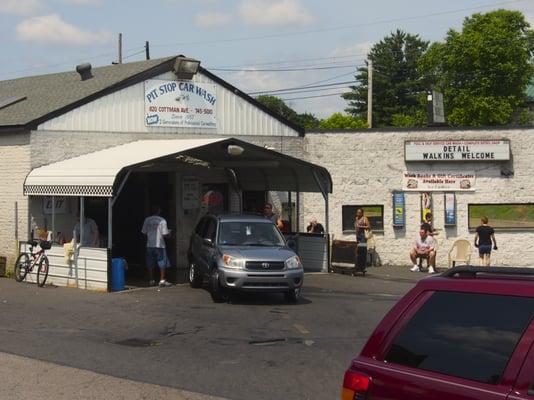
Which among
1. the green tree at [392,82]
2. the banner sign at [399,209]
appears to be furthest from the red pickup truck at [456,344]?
the green tree at [392,82]

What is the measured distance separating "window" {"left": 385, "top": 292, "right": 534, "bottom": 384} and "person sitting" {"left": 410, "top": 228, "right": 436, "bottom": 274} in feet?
61.0

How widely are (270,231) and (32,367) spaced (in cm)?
769

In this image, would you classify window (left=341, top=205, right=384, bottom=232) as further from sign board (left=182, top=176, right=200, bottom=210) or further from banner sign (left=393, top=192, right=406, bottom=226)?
sign board (left=182, top=176, right=200, bottom=210)

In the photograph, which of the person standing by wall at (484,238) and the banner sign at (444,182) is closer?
the person standing by wall at (484,238)

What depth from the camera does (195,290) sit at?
1662 centimetres

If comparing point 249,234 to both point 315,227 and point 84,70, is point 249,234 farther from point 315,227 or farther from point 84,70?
point 84,70

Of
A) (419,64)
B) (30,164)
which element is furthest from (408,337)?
(419,64)

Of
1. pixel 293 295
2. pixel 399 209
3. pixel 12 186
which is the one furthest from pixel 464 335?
pixel 399 209

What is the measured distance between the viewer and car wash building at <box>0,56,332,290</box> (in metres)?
17.7

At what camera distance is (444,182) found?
23359 mm

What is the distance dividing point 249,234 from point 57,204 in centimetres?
607

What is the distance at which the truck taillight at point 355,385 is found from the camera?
13.3 ft

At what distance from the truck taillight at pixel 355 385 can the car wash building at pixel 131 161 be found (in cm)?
1260

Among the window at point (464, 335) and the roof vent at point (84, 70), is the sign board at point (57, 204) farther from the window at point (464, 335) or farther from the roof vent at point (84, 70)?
the window at point (464, 335)
